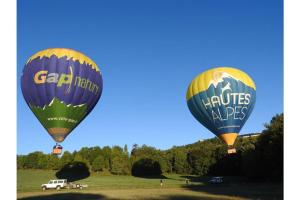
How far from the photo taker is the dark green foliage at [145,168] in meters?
92.1

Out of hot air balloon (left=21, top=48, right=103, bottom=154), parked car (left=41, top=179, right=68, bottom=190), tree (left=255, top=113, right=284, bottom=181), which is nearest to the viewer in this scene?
hot air balloon (left=21, top=48, right=103, bottom=154)

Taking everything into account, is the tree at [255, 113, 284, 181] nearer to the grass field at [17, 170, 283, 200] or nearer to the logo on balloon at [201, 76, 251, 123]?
the grass field at [17, 170, 283, 200]

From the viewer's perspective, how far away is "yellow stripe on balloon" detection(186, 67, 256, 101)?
42.9m

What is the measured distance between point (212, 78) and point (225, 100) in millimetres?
2682

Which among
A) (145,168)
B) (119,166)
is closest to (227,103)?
(145,168)

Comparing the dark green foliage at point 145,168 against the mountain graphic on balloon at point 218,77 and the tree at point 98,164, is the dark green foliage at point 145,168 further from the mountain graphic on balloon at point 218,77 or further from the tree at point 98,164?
the mountain graphic on balloon at point 218,77

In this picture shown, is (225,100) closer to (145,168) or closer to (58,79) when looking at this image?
(58,79)

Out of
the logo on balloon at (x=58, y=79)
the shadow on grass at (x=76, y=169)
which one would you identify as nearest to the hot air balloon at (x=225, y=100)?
the logo on balloon at (x=58, y=79)

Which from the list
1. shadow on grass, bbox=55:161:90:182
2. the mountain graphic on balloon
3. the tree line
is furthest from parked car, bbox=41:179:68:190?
the tree line

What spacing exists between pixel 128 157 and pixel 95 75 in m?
59.1

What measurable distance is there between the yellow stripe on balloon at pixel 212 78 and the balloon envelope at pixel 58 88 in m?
11.7

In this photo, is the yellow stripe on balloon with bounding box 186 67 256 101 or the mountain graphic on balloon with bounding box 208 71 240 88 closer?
the mountain graphic on balloon with bounding box 208 71 240 88
